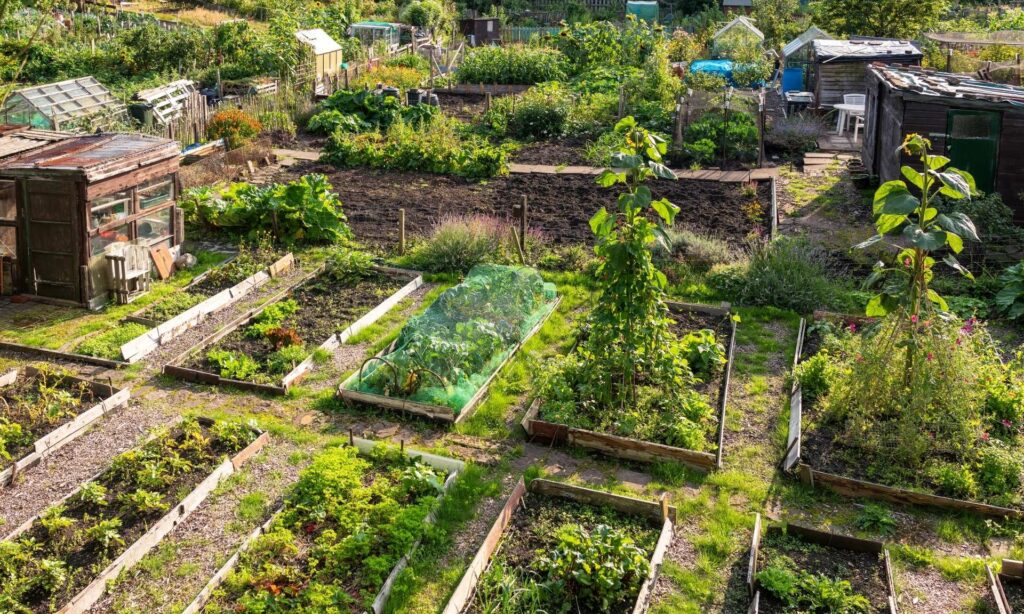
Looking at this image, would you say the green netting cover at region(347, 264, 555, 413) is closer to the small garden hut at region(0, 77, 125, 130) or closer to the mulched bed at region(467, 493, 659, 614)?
the mulched bed at region(467, 493, 659, 614)

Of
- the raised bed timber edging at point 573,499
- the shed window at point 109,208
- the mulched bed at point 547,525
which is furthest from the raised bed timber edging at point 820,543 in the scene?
the shed window at point 109,208

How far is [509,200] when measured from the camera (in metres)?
16.3

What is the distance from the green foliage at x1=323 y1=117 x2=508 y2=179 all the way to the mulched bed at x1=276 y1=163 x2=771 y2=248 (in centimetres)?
30

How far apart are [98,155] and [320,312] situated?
11.7ft

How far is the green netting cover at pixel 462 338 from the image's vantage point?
949 cm

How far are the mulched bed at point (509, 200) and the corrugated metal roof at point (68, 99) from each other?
14.3 ft

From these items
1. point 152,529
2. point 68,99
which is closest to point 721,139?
point 68,99

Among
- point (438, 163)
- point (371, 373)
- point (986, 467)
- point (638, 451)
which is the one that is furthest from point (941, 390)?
point (438, 163)

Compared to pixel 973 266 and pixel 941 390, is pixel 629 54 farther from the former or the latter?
pixel 941 390

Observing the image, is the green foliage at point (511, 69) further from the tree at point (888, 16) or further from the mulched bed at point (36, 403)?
the mulched bed at point (36, 403)

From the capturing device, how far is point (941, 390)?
332 inches

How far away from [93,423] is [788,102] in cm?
1901

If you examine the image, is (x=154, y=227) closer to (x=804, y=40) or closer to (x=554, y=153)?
(x=554, y=153)

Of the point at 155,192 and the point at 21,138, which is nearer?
the point at 155,192
